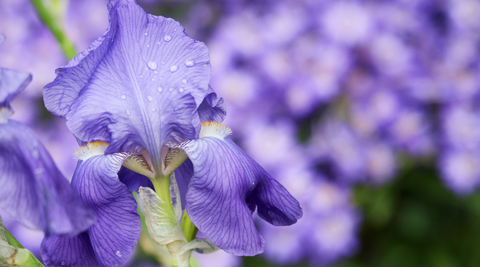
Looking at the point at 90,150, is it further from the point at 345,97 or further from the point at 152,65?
the point at 345,97

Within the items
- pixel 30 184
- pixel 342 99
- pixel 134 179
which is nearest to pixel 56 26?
pixel 134 179

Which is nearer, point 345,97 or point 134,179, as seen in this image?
point 134,179

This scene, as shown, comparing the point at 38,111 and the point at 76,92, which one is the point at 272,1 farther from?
the point at 76,92

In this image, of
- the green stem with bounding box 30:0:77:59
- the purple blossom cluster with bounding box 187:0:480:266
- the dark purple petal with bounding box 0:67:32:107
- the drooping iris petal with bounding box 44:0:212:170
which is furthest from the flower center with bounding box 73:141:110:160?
the purple blossom cluster with bounding box 187:0:480:266

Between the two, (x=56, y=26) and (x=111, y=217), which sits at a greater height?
(x=56, y=26)

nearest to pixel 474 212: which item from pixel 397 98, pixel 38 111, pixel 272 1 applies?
pixel 397 98

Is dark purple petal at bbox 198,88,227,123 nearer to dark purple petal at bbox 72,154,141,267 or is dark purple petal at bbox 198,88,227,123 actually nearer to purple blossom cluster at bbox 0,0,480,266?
dark purple petal at bbox 72,154,141,267

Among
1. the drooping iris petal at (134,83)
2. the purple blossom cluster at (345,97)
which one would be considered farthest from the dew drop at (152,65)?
the purple blossom cluster at (345,97)

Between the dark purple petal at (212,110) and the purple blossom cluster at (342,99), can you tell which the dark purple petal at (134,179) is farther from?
the purple blossom cluster at (342,99)
